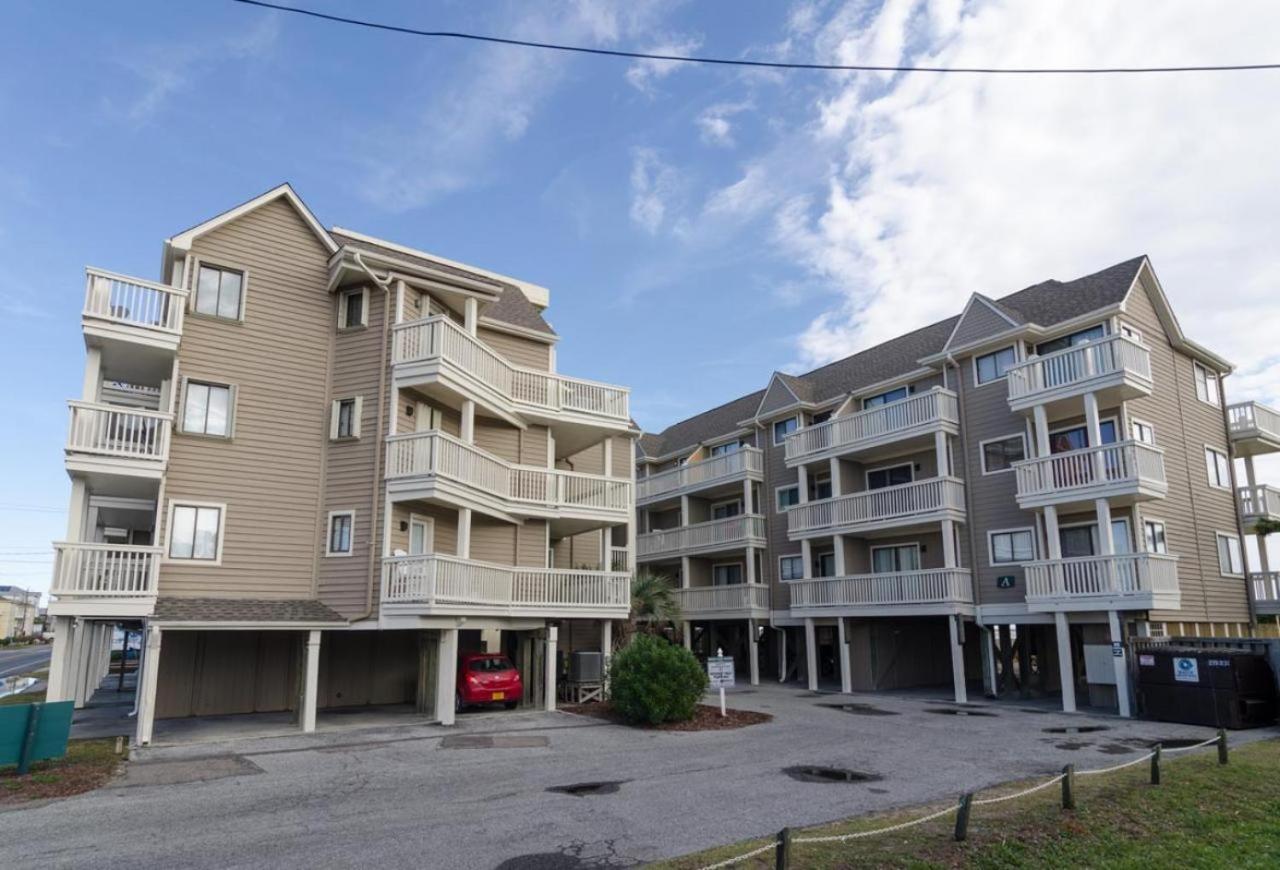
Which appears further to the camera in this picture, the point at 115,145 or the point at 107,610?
the point at 115,145

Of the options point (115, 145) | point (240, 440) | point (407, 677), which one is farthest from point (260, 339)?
point (407, 677)

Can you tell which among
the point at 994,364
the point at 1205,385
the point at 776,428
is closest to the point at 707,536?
the point at 776,428

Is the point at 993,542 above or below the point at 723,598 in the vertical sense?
above

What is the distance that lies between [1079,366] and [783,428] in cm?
1284

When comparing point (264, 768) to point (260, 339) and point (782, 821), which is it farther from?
point (260, 339)

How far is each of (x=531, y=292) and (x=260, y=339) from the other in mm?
10971

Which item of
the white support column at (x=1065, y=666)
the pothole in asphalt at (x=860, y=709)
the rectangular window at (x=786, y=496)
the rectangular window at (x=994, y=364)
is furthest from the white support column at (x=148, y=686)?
the rectangular window at (x=994, y=364)

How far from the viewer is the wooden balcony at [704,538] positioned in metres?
32.2

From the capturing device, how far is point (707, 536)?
112 feet

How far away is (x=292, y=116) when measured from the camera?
18234 mm

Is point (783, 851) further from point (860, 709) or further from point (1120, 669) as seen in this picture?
point (1120, 669)

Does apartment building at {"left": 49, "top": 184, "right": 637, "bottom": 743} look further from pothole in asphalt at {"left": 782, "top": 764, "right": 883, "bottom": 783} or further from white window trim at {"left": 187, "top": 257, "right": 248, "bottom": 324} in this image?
pothole in asphalt at {"left": 782, "top": 764, "right": 883, "bottom": 783}

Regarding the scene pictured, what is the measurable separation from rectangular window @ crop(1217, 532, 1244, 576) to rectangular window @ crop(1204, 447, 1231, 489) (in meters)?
1.72

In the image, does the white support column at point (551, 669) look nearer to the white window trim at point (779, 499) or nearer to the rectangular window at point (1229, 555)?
the white window trim at point (779, 499)
